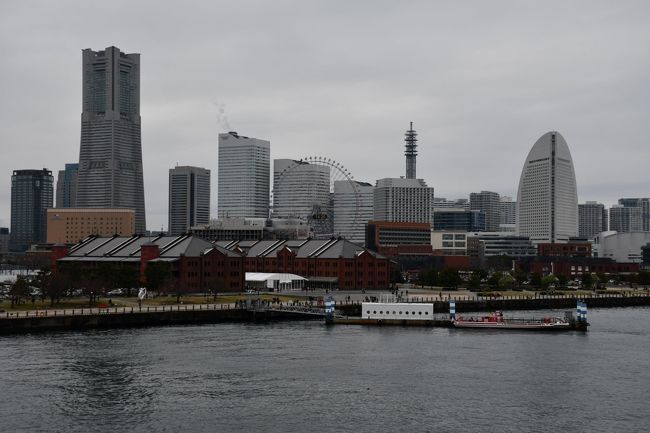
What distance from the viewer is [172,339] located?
10250cm

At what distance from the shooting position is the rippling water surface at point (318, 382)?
62469 mm

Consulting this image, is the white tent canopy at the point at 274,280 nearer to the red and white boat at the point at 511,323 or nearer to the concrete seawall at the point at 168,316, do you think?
the concrete seawall at the point at 168,316

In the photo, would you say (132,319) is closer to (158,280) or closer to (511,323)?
(158,280)

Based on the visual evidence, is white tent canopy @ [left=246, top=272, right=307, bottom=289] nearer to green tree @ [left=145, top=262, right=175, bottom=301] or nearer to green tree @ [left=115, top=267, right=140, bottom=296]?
green tree @ [left=145, top=262, right=175, bottom=301]

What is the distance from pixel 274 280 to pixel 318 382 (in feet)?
333

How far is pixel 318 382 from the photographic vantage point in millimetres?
75938

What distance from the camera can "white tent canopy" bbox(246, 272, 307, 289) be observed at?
578 feet

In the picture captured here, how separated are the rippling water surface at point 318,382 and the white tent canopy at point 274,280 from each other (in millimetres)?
65403

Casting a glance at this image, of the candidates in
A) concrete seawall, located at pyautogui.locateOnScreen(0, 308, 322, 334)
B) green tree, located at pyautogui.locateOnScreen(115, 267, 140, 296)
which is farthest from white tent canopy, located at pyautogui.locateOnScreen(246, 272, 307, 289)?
concrete seawall, located at pyautogui.locateOnScreen(0, 308, 322, 334)

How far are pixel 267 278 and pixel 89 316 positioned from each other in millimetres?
64040

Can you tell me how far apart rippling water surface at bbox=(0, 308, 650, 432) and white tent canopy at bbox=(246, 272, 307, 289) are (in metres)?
65.4

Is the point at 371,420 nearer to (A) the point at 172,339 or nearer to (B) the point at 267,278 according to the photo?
(A) the point at 172,339

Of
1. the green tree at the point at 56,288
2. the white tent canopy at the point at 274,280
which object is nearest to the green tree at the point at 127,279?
the green tree at the point at 56,288

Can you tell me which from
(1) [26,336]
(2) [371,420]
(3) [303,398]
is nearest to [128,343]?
(1) [26,336]
